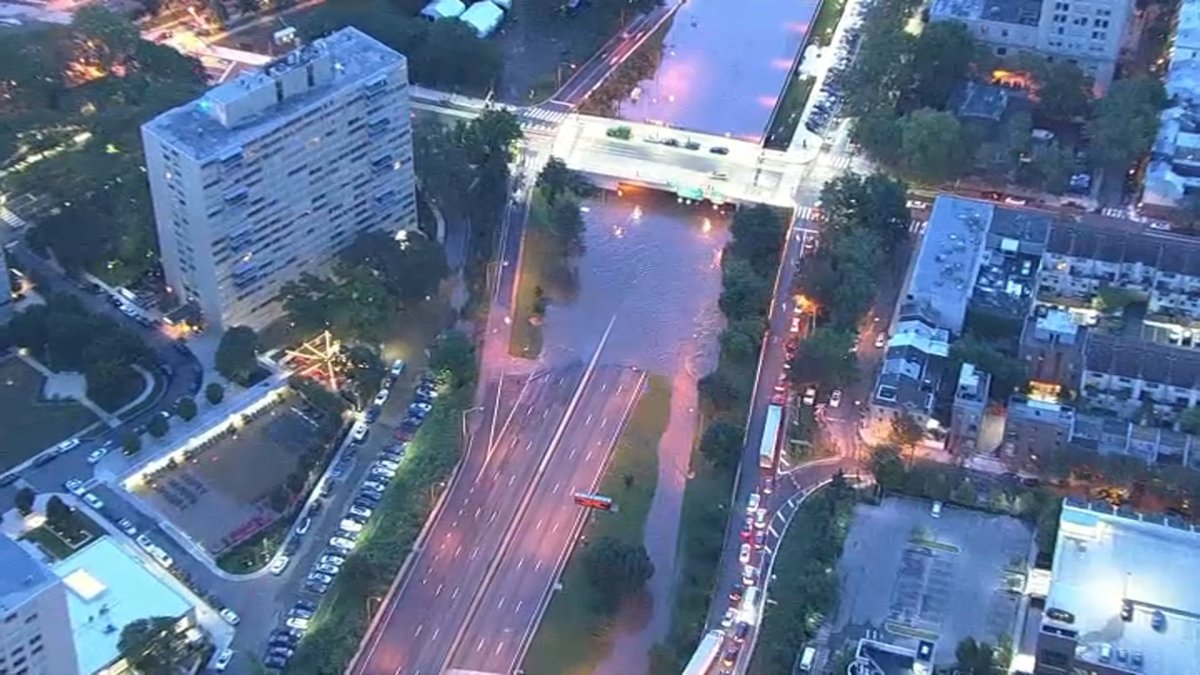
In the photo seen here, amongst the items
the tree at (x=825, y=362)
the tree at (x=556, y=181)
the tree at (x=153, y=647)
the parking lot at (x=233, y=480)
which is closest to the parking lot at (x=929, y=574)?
the tree at (x=825, y=362)

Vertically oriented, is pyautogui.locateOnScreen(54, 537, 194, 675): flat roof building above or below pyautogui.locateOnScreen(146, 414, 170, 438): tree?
below

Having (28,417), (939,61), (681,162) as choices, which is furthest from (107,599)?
(939,61)

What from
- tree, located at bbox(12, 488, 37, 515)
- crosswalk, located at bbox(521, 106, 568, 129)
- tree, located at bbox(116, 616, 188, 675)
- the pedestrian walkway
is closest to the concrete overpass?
crosswalk, located at bbox(521, 106, 568, 129)

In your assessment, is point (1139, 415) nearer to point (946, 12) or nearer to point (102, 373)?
point (946, 12)

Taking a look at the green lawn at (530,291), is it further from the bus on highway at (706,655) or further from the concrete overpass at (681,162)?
the bus on highway at (706,655)

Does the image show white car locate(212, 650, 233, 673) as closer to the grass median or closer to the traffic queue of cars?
the traffic queue of cars
